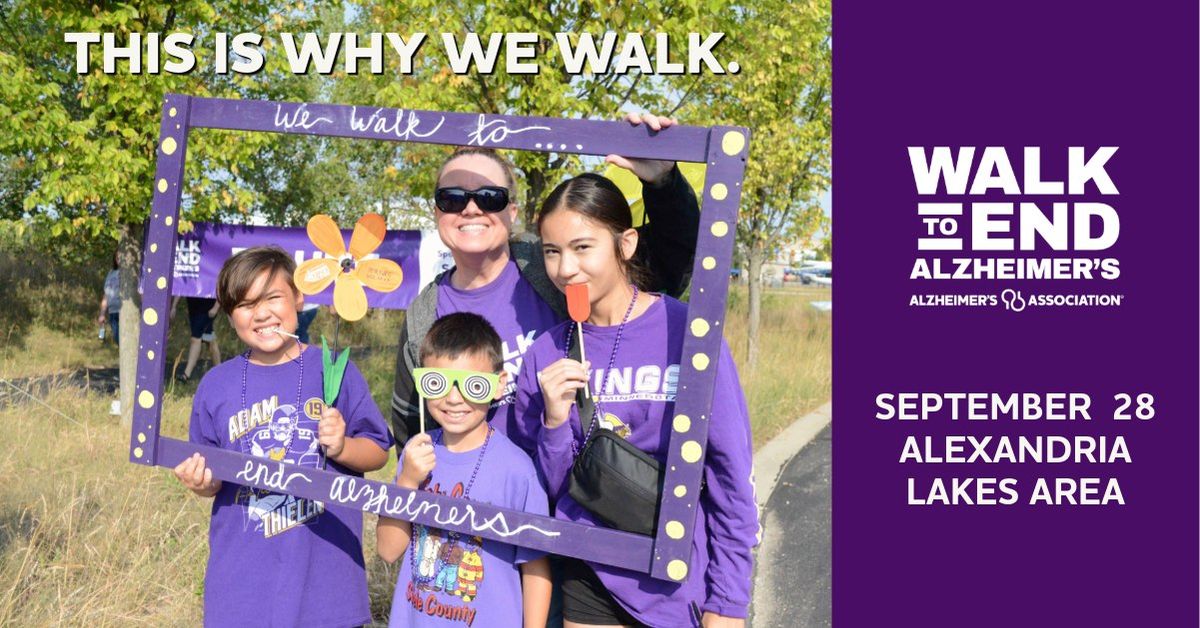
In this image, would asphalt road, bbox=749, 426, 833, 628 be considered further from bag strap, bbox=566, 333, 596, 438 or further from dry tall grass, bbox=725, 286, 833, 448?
bag strap, bbox=566, 333, 596, 438

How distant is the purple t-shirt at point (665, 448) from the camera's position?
2.36 m

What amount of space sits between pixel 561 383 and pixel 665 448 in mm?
319

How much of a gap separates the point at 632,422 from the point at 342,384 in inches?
33.5

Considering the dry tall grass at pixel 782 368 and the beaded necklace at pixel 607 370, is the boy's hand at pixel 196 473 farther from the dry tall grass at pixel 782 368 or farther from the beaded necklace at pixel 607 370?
the dry tall grass at pixel 782 368

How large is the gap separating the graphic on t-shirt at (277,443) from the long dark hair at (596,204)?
869 millimetres

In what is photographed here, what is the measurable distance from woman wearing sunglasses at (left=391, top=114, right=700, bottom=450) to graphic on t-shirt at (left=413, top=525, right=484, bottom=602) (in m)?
0.30

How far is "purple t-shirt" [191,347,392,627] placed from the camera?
263cm

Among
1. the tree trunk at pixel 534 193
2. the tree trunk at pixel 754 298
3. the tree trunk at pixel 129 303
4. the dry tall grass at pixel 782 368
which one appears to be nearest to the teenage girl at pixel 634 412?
the tree trunk at pixel 534 193

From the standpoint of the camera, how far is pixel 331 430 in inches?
102

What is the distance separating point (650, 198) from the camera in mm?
2596

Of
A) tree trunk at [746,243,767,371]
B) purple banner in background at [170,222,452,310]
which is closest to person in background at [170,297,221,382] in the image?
purple banner in background at [170,222,452,310]

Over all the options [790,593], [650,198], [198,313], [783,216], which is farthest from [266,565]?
[783,216]

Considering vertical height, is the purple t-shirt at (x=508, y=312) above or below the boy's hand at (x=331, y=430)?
above

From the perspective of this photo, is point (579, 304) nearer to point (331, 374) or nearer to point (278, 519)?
point (331, 374)
